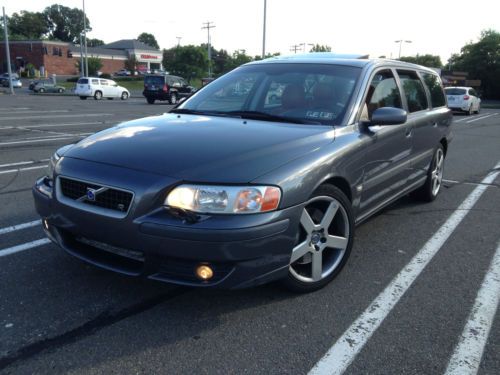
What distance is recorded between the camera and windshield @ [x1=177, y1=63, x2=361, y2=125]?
12.1ft

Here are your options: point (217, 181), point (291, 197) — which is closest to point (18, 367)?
point (217, 181)

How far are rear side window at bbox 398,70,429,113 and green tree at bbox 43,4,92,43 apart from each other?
5544 inches

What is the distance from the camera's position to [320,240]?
10.5ft

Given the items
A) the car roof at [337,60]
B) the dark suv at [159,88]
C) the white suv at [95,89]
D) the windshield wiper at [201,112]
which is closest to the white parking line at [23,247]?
the windshield wiper at [201,112]

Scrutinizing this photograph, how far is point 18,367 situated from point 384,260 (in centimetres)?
276

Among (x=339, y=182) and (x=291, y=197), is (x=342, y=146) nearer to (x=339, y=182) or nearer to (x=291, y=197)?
(x=339, y=182)

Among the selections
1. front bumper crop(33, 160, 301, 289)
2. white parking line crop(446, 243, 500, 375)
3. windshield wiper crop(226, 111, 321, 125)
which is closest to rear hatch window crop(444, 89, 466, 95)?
white parking line crop(446, 243, 500, 375)

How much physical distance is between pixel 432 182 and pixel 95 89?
31154 millimetres

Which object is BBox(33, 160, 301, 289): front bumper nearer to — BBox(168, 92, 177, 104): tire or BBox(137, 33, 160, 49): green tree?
BBox(168, 92, 177, 104): tire

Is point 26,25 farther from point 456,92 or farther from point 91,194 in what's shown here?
point 91,194

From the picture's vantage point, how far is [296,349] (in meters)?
2.55

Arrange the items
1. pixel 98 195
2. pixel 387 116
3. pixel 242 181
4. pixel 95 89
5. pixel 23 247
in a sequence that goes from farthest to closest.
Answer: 1. pixel 95 89
2. pixel 23 247
3. pixel 387 116
4. pixel 98 195
5. pixel 242 181

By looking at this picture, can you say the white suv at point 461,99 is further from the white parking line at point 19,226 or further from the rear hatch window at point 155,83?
the white parking line at point 19,226

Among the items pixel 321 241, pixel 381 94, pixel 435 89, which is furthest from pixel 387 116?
pixel 435 89
